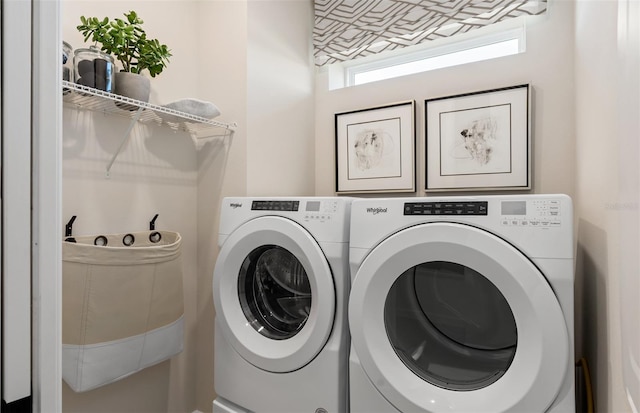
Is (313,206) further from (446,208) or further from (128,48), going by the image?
(128,48)

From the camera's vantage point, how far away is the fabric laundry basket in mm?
1223

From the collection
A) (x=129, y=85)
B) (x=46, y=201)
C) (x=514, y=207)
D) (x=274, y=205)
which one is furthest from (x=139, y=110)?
(x=514, y=207)

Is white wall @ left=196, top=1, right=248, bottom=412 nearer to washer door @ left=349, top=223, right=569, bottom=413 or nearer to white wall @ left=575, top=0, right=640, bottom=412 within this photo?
washer door @ left=349, top=223, right=569, bottom=413

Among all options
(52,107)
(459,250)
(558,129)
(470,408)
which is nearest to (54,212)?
(52,107)

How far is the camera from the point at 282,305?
148 centimetres

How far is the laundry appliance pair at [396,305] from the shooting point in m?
0.92

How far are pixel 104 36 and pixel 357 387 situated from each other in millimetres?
1514

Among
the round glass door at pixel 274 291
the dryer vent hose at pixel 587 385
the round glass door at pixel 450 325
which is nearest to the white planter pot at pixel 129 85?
the round glass door at pixel 274 291

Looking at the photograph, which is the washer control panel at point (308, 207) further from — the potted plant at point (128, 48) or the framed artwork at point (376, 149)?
the framed artwork at point (376, 149)

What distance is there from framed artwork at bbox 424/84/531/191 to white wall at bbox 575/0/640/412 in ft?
0.82

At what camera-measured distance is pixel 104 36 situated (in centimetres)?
134

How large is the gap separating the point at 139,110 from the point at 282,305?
0.95 metres

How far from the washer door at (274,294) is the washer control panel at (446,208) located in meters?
0.35

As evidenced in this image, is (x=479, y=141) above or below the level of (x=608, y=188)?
above
